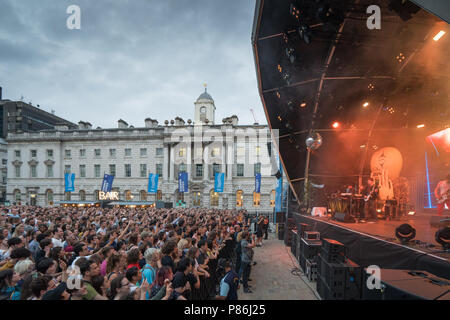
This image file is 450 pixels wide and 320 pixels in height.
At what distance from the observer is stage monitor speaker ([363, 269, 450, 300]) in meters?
2.87

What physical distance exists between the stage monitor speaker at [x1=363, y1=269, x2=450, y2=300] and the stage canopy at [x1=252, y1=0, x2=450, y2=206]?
411 centimetres

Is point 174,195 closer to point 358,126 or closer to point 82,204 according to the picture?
point 82,204

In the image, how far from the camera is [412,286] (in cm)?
315

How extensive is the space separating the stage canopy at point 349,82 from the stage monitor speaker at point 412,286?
4106mm

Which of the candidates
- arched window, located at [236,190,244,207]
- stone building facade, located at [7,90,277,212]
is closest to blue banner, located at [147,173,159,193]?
stone building facade, located at [7,90,277,212]

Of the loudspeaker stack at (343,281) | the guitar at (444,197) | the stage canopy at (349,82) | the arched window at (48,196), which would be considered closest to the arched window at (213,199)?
the stage canopy at (349,82)

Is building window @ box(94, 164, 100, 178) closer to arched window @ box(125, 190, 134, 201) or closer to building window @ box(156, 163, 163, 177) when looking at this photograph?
arched window @ box(125, 190, 134, 201)

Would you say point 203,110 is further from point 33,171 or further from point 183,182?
point 33,171

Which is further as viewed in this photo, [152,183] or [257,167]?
[257,167]

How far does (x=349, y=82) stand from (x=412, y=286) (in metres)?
7.76

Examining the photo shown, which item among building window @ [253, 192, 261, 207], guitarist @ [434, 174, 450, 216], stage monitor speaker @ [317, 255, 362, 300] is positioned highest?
guitarist @ [434, 174, 450, 216]

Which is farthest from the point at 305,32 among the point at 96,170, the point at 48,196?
the point at 48,196
